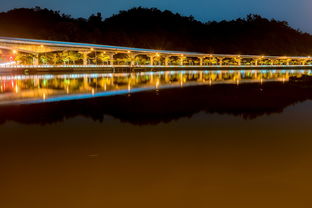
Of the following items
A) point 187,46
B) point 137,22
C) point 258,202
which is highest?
point 137,22

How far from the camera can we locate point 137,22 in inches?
3292

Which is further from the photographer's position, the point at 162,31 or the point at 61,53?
the point at 162,31

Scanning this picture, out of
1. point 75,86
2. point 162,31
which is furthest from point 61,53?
point 162,31

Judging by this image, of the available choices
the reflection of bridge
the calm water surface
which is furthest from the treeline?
the calm water surface

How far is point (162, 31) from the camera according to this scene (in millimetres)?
82250

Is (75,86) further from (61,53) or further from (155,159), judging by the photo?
(61,53)

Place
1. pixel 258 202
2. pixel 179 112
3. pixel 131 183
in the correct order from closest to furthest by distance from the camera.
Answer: pixel 258 202, pixel 131 183, pixel 179 112

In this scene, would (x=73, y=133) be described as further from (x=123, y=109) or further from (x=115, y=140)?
(x=123, y=109)

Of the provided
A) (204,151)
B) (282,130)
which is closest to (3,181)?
(204,151)

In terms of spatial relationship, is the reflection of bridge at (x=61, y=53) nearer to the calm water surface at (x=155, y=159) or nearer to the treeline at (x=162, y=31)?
the treeline at (x=162, y=31)

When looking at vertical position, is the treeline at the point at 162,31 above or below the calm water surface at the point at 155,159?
above

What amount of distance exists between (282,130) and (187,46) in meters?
76.4

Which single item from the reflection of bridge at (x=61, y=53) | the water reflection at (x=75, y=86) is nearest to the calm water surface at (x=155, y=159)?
the water reflection at (x=75, y=86)

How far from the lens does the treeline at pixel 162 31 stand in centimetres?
6384
